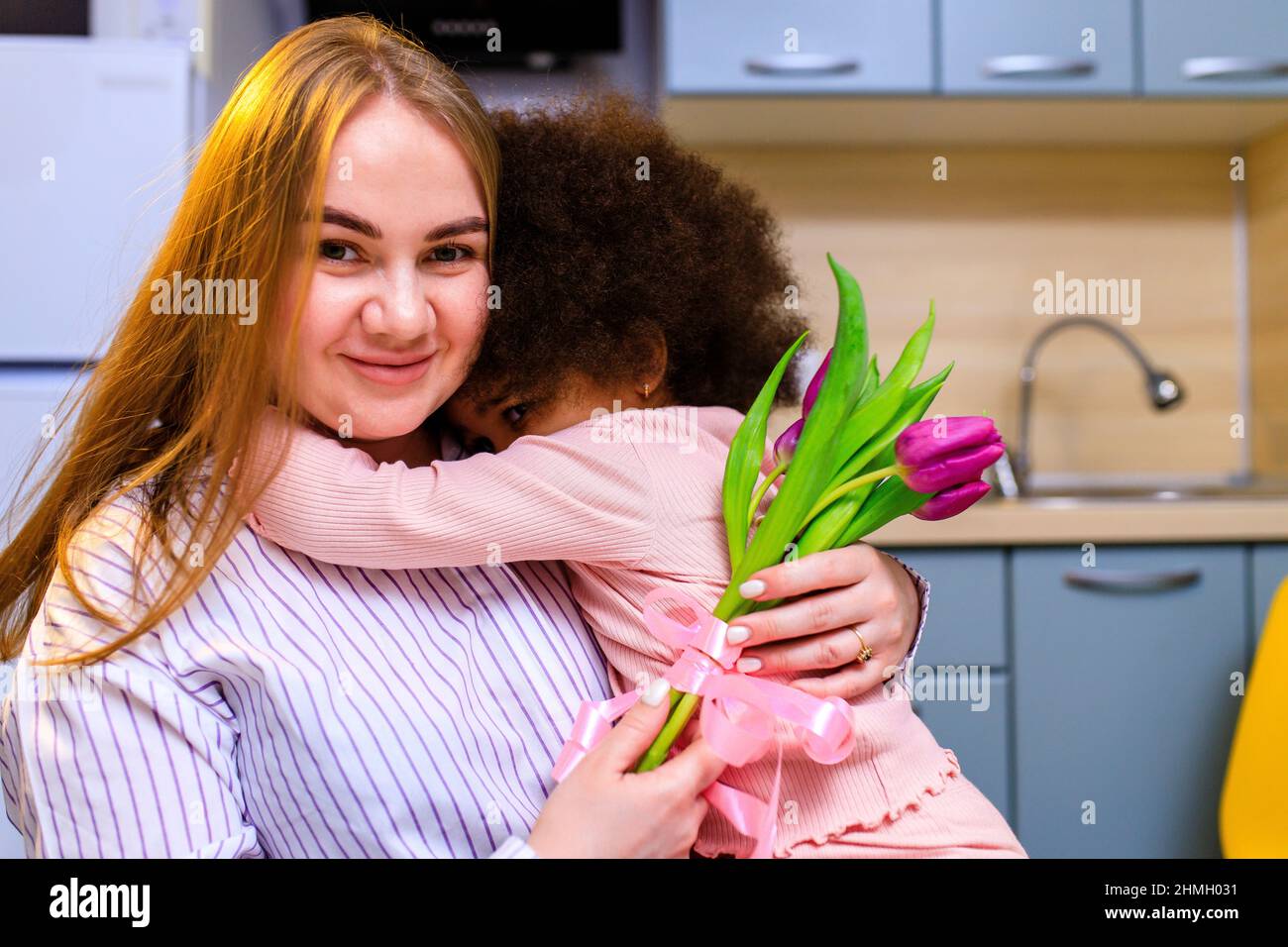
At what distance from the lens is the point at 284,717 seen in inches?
28.4

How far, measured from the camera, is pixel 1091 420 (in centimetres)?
233

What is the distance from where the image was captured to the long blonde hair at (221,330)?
2.43 ft

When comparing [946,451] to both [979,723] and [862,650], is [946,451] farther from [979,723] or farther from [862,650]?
[979,723]

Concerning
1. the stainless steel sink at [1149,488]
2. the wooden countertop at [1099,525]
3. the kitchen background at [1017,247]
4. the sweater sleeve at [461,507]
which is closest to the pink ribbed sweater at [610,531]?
the sweater sleeve at [461,507]

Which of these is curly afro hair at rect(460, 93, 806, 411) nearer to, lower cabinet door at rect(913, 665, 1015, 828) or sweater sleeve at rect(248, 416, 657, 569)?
sweater sleeve at rect(248, 416, 657, 569)

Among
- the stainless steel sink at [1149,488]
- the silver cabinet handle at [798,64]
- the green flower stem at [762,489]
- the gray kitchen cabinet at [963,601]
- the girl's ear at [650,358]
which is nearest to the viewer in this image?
the green flower stem at [762,489]

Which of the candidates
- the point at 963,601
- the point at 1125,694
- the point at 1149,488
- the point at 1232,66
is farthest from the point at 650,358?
the point at 1149,488

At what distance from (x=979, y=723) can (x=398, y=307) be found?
4.49 ft

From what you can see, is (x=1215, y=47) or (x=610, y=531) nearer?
(x=610, y=531)

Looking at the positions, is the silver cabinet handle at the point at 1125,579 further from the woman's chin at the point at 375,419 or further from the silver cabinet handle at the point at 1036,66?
the woman's chin at the point at 375,419

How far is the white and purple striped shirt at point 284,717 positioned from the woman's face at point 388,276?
5.4 inches

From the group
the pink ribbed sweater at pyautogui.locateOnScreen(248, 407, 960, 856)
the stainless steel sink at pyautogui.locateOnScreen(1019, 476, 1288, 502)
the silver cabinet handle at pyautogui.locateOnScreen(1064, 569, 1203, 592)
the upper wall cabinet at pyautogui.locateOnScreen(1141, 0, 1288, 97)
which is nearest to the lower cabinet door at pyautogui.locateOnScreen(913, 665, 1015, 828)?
the silver cabinet handle at pyautogui.locateOnScreen(1064, 569, 1203, 592)
